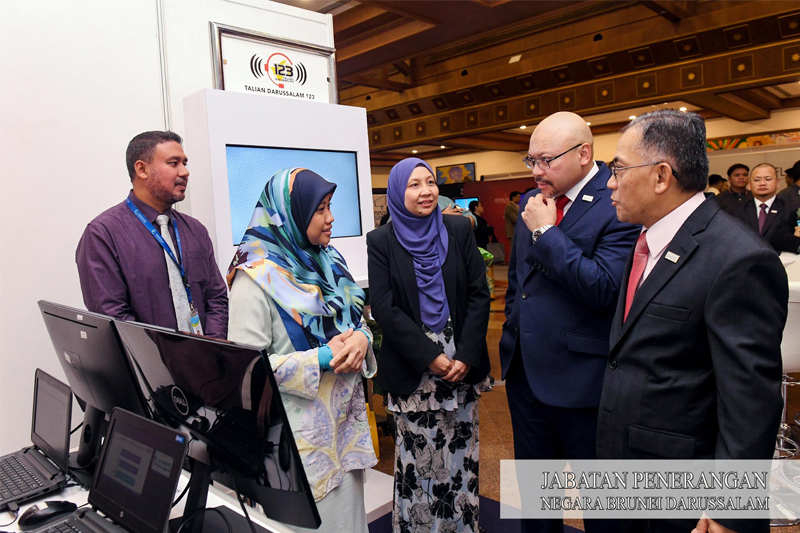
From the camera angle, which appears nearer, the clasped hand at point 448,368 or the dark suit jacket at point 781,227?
the clasped hand at point 448,368

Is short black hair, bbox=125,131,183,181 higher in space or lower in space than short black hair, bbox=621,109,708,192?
higher

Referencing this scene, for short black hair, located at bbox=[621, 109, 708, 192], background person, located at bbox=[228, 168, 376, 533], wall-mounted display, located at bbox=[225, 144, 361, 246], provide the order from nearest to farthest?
1. short black hair, located at bbox=[621, 109, 708, 192]
2. background person, located at bbox=[228, 168, 376, 533]
3. wall-mounted display, located at bbox=[225, 144, 361, 246]

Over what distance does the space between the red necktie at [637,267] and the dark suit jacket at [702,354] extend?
2.9 inches

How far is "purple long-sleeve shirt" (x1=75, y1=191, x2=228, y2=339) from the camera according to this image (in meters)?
2.05

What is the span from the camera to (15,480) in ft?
4.65

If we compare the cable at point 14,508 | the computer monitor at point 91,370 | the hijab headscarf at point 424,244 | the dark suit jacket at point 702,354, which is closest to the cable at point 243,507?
the computer monitor at point 91,370

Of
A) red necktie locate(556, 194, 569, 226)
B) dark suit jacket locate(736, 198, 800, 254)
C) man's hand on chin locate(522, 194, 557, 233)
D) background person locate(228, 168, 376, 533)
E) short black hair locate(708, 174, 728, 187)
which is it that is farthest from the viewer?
short black hair locate(708, 174, 728, 187)

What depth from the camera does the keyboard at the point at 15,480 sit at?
1.35 metres

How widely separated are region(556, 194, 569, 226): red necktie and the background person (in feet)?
2.65

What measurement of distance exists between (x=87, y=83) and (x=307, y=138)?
1.09 meters

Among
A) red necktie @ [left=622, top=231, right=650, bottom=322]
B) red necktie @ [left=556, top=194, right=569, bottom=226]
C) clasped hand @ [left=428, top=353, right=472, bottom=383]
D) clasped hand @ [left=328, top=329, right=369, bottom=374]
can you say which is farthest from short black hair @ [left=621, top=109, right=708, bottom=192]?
clasped hand @ [left=428, top=353, right=472, bottom=383]

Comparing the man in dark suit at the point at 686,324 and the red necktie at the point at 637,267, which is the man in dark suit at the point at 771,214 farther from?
the man in dark suit at the point at 686,324

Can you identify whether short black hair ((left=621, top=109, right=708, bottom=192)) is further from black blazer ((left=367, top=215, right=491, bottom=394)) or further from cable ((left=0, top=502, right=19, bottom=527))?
cable ((left=0, top=502, right=19, bottom=527))

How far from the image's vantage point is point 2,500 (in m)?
1.31
